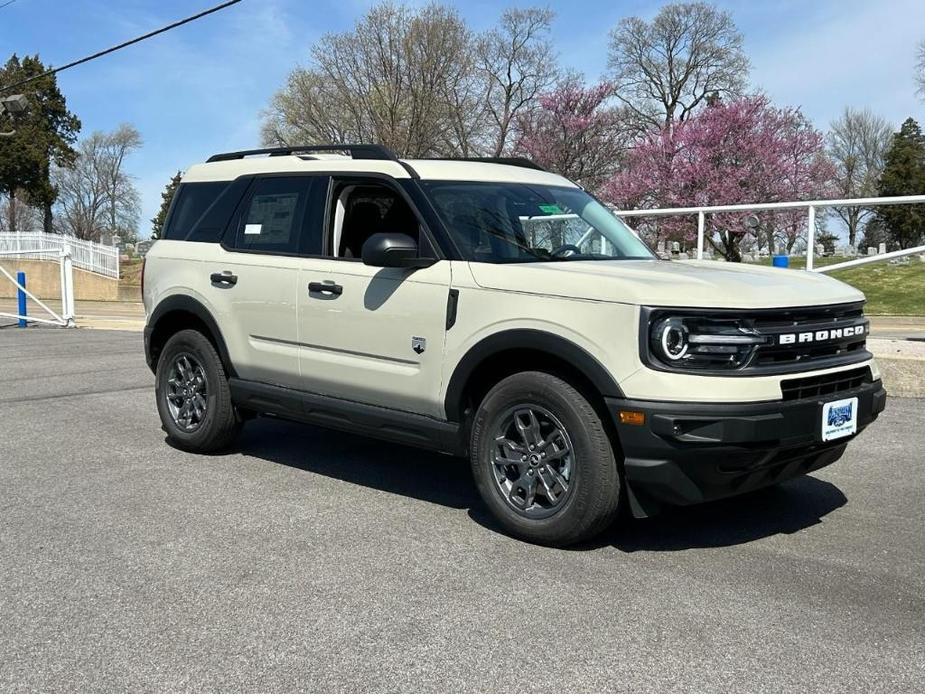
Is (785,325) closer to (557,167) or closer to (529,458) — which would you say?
(529,458)

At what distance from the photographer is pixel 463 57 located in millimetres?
40062

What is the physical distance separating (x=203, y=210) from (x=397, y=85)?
34919mm

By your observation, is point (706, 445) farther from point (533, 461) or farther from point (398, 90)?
point (398, 90)

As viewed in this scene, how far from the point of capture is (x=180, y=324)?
6.28 m

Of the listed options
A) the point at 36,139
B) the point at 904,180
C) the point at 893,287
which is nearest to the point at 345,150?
the point at 893,287

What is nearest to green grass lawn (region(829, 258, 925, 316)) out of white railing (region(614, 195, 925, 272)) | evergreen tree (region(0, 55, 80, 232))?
white railing (region(614, 195, 925, 272))

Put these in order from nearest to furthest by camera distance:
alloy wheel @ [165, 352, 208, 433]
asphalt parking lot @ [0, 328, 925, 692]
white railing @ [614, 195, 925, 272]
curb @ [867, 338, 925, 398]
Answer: asphalt parking lot @ [0, 328, 925, 692] < alloy wheel @ [165, 352, 208, 433] < curb @ [867, 338, 925, 398] < white railing @ [614, 195, 925, 272]

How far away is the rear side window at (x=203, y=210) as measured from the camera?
233 inches

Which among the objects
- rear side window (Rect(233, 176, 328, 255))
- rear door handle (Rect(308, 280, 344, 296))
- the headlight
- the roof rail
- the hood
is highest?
the roof rail

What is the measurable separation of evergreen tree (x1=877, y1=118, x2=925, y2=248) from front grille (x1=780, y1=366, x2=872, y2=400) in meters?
54.8

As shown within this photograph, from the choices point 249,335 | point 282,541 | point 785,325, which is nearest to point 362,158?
point 249,335

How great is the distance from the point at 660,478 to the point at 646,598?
51 centimetres

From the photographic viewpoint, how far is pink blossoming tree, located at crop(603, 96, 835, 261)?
3544 cm

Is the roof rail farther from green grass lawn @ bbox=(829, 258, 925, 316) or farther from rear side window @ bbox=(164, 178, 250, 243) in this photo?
green grass lawn @ bbox=(829, 258, 925, 316)
